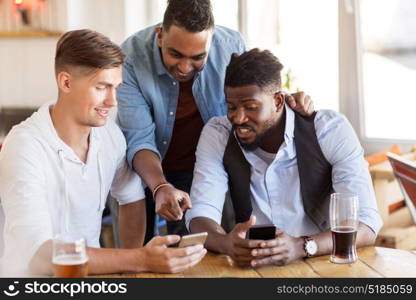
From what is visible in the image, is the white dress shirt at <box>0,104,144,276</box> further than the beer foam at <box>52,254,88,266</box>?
Yes

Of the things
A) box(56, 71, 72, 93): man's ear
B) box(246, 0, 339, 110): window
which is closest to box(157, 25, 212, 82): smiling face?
box(56, 71, 72, 93): man's ear

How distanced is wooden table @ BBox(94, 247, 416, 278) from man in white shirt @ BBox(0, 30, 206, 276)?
56mm

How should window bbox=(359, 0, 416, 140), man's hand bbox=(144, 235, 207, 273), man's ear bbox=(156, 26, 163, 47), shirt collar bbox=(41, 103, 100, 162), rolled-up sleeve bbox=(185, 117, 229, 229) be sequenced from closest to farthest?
man's hand bbox=(144, 235, 207, 273), shirt collar bbox=(41, 103, 100, 162), rolled-up sleeve bbox=(185, 117, 229, 229), man's ear bbox=(156, 26, 163, 47), window bbox=(359, 0, 416, 140)

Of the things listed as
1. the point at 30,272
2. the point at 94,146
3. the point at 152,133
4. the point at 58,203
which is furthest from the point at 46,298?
the point at 152,133

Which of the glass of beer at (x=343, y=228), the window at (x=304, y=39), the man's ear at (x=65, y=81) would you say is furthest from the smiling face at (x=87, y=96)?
the window at (x=304, y=39)

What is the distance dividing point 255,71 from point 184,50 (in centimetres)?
29

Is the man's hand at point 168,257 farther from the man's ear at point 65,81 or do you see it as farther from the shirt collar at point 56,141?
the man's ear at point 65,81

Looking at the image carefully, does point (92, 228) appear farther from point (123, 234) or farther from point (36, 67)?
point (36, 67)

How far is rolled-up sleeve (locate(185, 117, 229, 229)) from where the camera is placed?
240cm

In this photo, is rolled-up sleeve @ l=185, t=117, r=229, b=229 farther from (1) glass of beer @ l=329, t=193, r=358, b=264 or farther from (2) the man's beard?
(1) glass of beer @ l=329, t=193, r=358, b=264

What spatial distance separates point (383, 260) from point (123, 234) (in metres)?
1.04

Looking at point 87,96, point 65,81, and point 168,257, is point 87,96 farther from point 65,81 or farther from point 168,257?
point 168,257

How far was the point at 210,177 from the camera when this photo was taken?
8.09ft

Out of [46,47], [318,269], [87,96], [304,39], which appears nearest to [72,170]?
[87,96]
